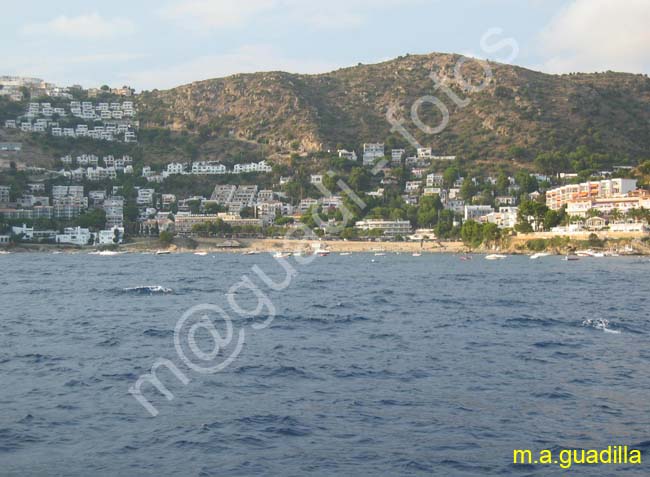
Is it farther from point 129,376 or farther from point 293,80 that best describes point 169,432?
point 293,80

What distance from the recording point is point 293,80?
173 metres

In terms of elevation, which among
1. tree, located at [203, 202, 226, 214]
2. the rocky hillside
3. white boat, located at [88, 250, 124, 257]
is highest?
the rocky hillside

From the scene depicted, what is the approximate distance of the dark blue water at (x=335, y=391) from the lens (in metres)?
10.3

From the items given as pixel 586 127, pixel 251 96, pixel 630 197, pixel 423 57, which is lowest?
pixel 630 197

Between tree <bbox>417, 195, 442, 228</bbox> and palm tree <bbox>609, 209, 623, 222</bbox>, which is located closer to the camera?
palm tree <bbox>609, 209, 623, 222</bbox>

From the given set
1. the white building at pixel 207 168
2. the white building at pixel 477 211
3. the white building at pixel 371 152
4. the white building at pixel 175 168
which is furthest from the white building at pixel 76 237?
the white building at pixel 477 211

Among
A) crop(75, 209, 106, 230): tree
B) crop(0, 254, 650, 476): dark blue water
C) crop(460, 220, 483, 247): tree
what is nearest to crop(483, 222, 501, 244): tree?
crop(460, 220, 483, 247): tree

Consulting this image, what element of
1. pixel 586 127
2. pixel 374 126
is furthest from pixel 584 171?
pixel 374 126

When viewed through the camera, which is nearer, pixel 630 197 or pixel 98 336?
pixel 98 336

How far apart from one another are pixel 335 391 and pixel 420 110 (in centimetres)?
14000

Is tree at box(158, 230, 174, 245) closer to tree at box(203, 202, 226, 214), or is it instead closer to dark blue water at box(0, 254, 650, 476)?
tree at box(203, 202, 226, 214)

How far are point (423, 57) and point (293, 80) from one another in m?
33.2

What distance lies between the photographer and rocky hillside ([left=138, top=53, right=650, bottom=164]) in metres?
129

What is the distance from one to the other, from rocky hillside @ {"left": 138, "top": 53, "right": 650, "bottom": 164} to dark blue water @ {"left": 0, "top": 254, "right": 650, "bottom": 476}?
105600 mm
